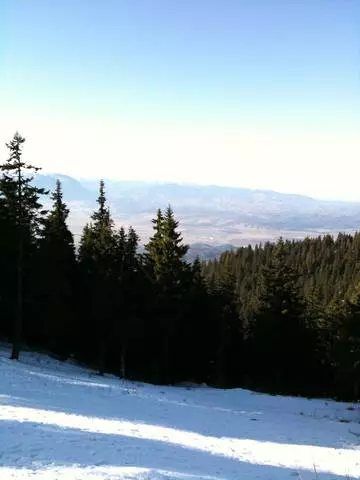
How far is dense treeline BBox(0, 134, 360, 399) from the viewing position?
36125mm

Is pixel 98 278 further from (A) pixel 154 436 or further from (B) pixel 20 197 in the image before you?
(A) pixel 154 436

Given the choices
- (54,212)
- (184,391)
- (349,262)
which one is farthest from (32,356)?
(349,262)

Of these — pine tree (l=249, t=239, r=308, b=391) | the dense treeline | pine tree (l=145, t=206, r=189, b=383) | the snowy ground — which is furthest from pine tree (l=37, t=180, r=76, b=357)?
pine tree (l=249, t=239, r=308, b=391)

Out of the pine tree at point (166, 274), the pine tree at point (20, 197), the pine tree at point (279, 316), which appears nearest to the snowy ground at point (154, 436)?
the pine tree at point (20, 197)

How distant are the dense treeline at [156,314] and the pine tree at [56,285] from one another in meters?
0.10

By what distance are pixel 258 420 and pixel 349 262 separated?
143297 mm

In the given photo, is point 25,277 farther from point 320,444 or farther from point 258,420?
point 320,444

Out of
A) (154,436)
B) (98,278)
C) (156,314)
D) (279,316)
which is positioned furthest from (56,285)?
(154,436)

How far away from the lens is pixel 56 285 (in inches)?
1431

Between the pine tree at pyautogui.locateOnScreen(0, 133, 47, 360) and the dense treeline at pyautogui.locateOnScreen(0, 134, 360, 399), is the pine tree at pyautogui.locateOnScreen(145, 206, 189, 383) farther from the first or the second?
the pine tree at pyautogui.locateOnScreen(0, 133, 47, 360)

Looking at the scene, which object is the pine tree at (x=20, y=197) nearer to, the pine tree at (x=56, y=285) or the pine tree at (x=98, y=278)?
the pine tree at (x=56, y=285)

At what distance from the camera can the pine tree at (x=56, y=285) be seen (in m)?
35.6

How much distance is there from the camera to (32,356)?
33.2m

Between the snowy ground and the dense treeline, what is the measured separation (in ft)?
32.6
